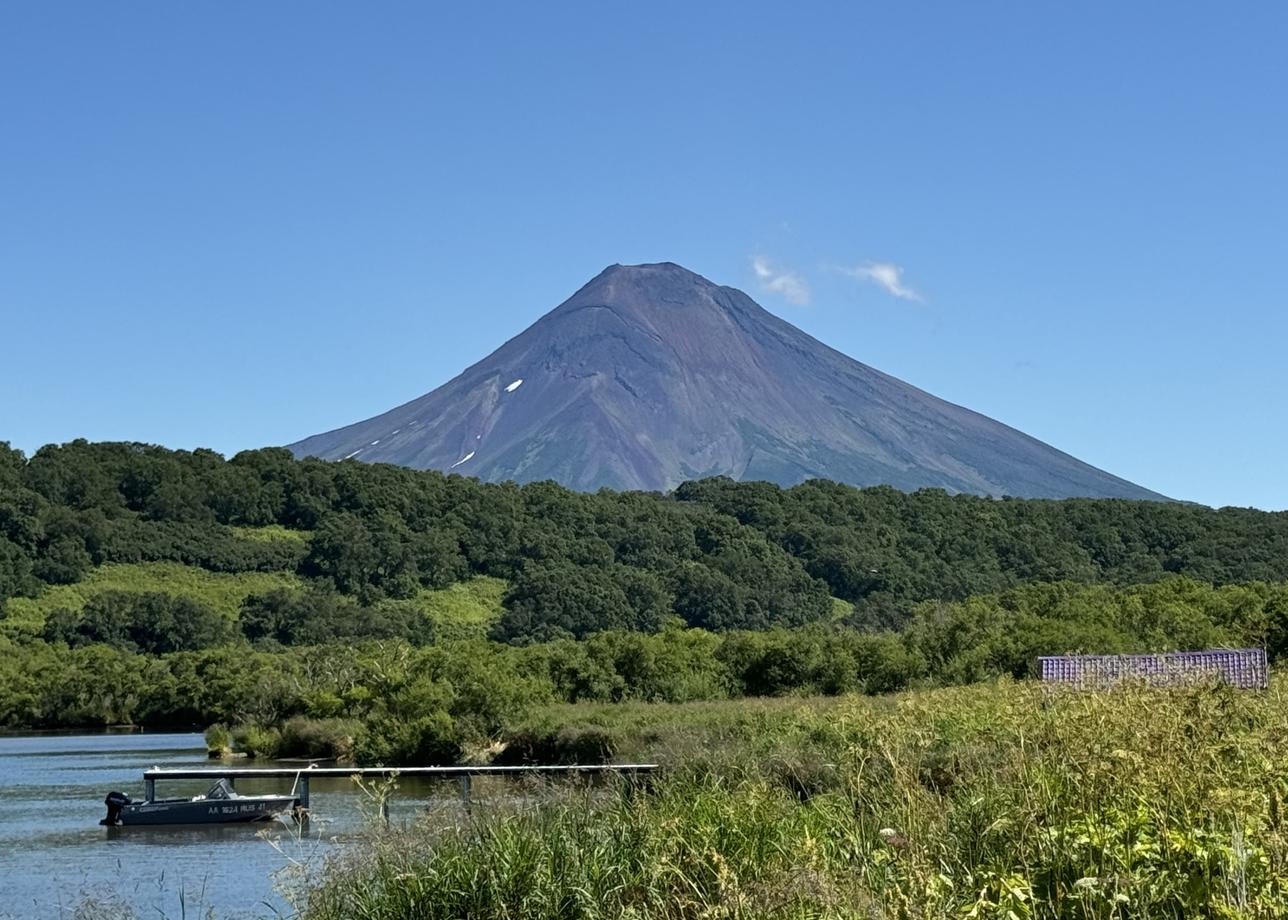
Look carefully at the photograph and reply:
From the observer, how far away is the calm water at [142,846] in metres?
19.5

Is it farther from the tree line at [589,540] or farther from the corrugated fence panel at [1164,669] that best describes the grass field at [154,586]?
the corrugated fence panel at [1164,669]

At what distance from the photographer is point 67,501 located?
123 m

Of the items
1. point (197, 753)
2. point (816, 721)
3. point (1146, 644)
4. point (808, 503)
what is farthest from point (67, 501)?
point (816, 721)

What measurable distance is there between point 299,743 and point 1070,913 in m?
46.1

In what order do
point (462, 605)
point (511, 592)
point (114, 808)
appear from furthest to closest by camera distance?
point (511, 592)
point (462, 605)
point (114, 808)

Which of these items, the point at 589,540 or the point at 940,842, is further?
the point at 589,540

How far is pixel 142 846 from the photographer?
95.7ft

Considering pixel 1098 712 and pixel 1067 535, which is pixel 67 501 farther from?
pixel 1098 712

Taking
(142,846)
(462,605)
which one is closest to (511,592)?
(462,605)

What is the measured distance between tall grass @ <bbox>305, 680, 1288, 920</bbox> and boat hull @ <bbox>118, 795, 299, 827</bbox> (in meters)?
20.0

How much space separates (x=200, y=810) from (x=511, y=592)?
3252 inches

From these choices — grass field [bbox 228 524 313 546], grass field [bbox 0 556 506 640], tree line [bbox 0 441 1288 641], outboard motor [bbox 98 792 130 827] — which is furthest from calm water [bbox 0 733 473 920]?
grass field [bbox 228 524 313 546]

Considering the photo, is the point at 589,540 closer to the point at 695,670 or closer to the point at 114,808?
the point at 695,670

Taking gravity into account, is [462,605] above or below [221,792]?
above
